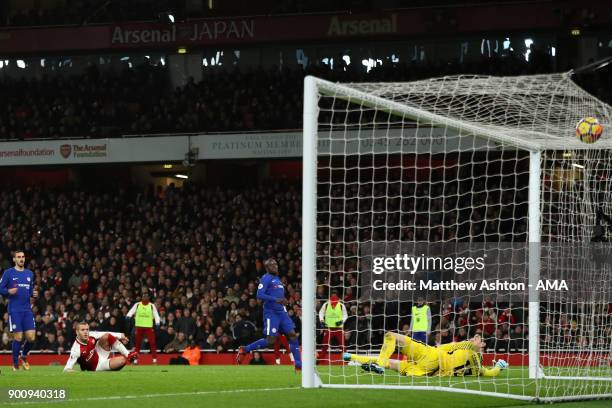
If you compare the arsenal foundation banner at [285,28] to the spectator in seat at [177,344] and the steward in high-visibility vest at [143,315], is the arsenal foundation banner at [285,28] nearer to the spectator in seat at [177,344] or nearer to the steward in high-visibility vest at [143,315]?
the spectator in seat at [177,344]

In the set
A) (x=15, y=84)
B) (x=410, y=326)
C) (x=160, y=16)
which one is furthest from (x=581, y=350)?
(x=15, y=84)

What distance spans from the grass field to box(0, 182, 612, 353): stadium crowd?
6779 millimetres

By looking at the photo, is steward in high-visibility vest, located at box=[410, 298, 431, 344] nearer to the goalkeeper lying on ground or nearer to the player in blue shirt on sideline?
the goalkeeper lying on ground

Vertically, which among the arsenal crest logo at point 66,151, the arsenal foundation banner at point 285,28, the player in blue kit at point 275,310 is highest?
the arsenal foundation banner at point 285,28

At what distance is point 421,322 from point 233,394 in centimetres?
884

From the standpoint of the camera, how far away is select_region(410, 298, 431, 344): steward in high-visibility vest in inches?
747

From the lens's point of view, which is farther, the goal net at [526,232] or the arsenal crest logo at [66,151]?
the arsenal crest logo at [66,151]

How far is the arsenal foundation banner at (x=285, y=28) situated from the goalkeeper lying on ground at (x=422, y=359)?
17482 mm

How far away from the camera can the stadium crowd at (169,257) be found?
79.0 ft

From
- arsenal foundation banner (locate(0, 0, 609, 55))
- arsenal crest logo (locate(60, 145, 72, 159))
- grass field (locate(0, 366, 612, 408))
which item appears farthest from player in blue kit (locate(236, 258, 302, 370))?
arsenal foundation banner (locate(0, 0, 609, 55))

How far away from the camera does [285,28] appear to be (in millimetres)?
32000

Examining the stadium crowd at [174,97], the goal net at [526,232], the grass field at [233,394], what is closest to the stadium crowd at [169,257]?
the stadium crowd at [174,97]

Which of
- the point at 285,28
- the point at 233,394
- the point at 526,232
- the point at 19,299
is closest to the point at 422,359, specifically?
the point at 526,232

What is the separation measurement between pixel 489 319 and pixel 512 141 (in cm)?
655
